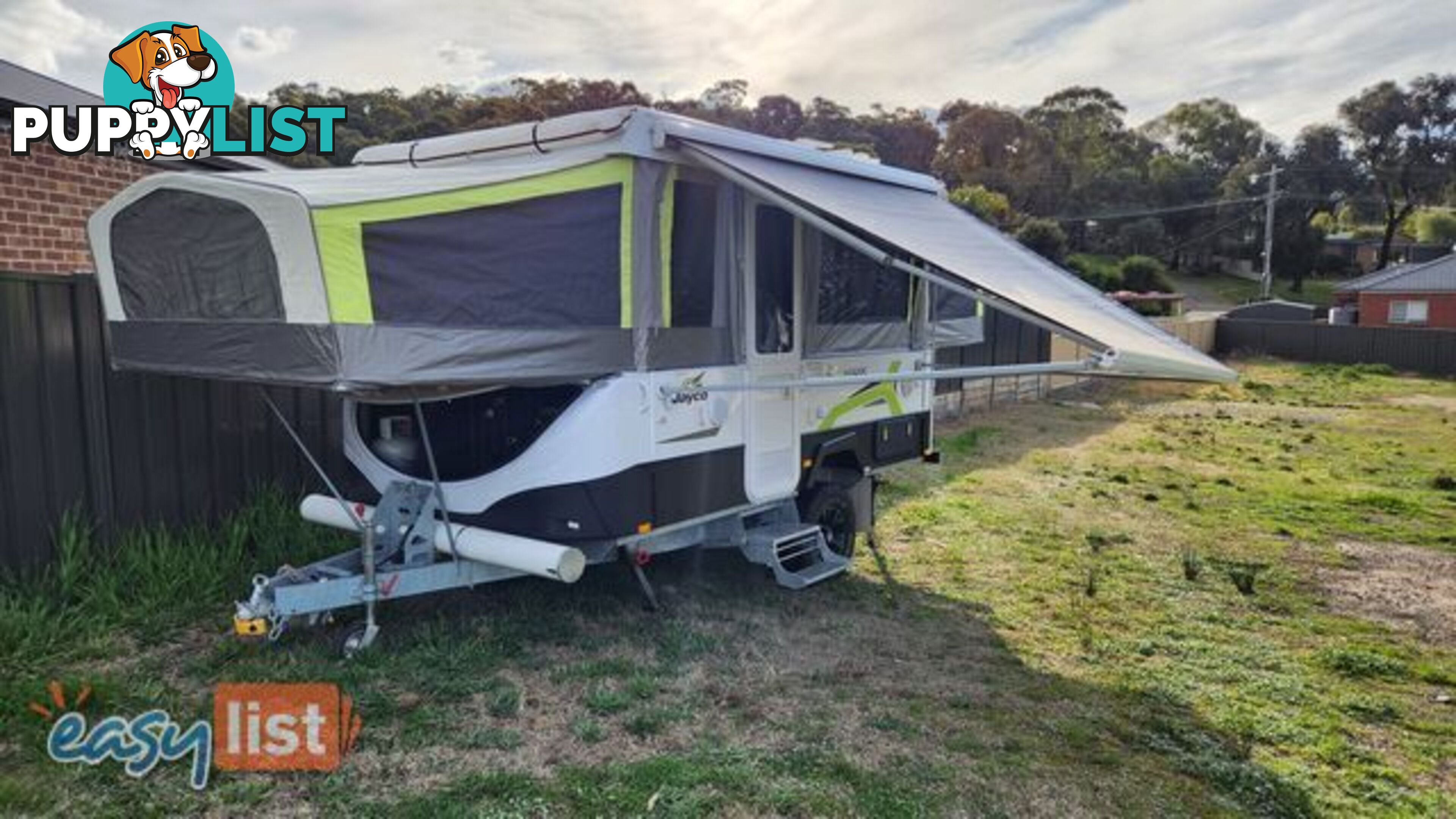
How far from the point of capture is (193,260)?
4.05 metres

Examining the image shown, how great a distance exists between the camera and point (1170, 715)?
4.30m

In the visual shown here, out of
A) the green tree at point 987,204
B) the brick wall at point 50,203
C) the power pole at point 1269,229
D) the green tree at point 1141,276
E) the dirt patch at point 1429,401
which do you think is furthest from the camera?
the power pole at point 1269,229

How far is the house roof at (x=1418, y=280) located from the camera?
30953 mm

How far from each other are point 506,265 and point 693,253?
1091 millimetres

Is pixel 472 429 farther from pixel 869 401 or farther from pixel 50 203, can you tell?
pixel 50 203

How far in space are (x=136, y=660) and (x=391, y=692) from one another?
128 centimetres

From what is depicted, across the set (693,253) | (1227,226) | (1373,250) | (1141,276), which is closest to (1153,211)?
(1227,226)

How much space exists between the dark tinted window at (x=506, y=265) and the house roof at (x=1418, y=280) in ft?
115

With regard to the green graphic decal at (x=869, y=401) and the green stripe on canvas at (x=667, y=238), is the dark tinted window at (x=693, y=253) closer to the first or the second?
the green stripe on canvas at (x=667, y=238)

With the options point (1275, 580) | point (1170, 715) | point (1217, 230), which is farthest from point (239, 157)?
point (1217, 230)

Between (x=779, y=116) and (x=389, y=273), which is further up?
(x=779, y=116)

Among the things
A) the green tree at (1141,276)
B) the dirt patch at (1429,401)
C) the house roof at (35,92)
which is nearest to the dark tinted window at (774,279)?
the house roof at (35,92)

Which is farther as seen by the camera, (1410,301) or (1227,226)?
(1227,226)

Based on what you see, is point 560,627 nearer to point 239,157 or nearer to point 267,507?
point 267,507
